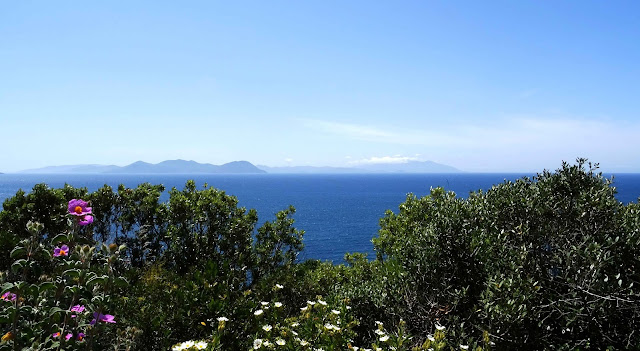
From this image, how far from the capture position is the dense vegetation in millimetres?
3041

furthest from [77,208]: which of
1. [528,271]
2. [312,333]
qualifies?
[528,271]

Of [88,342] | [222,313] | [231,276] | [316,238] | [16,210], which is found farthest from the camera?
[316,238]

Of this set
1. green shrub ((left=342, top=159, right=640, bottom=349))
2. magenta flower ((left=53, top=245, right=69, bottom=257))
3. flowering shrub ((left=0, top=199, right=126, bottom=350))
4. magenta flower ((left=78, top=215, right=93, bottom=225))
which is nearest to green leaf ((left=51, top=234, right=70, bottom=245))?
flowering shrub ((left=0, top=199, right=126, bottom=350))

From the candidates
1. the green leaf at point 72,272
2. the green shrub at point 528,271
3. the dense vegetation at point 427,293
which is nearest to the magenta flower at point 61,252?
the dense vegetation at point 427,293

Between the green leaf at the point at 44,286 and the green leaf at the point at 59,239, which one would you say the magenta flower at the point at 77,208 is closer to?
the green leaf at the point at 59,239

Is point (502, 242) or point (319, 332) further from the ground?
point (502, 242)

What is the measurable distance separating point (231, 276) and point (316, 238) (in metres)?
51.7

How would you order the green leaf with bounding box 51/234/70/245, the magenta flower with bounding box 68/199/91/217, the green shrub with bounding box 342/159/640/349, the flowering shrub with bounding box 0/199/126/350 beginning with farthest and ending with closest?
the green shrub with bounding box 342/159/640/349 → the magenta flower with bounding box 68/199/91/217 → the green leaf with bounding box 51/234/70/245 → the flowering shrub with bounding box 0/199/126/350

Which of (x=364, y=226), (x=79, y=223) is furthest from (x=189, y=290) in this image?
(x=364, y=226)

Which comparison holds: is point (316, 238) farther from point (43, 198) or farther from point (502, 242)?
point (502, 242)

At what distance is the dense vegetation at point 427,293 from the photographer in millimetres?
3041

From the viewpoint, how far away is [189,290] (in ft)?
18.4

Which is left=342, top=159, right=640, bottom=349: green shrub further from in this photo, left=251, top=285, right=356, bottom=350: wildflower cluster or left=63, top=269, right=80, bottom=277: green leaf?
left=63, top=269, right=80, bottom=277: green leaf

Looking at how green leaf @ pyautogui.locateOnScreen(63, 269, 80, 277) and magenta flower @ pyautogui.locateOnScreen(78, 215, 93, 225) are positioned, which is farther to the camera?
magenta flower @ pyautogui.locateOnScreen(78, 215, 93, 225)
